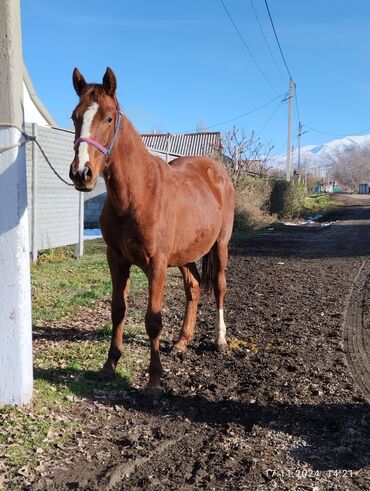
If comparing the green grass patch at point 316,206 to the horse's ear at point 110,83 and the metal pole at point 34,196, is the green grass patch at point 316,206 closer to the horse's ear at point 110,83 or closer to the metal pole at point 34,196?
the metal pole at point 34,196

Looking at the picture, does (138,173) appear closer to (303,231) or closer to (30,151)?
(30,151)

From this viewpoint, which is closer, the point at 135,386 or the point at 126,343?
the point at 135,386

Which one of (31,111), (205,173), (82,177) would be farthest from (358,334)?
(31,111)

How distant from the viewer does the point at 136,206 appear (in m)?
4.05

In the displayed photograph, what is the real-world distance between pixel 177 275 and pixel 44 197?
3.07 metres

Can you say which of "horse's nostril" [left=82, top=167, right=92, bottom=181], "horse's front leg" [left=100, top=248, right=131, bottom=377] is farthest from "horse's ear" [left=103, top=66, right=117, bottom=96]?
"horse's front leg" [left=100, top=248, right=131, bottom=377]

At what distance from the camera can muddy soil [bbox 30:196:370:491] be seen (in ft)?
9.93

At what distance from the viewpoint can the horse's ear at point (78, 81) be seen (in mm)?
3723

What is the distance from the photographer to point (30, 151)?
31.5 ft

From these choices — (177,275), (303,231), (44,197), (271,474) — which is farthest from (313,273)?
(303,231)

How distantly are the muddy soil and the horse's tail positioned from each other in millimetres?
550

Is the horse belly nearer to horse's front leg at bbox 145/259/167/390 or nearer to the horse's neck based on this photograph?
horse's front leg at bbox 145/259/167/390

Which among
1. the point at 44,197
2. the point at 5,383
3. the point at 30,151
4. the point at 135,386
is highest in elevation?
the point at 30,151

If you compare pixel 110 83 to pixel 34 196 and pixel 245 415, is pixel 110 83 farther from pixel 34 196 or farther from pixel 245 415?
pixel 34 196
